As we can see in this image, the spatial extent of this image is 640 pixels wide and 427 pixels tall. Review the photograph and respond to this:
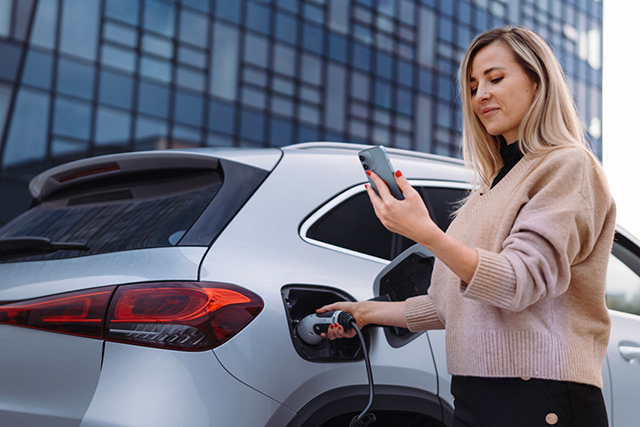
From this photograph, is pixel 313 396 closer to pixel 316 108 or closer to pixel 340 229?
pixel 340 229

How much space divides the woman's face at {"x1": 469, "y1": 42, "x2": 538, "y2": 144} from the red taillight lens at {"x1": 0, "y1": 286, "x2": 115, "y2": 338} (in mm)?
1130

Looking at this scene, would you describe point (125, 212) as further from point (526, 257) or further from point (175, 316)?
point (526, 257)

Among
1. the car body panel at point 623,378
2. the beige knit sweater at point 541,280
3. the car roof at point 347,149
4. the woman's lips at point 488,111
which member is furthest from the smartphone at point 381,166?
the car body panel at point 623,378

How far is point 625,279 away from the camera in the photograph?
2949mm

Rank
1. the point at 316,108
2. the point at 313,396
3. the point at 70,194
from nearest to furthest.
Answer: the point at 313,396 < the point at 70,194 < the point at 316,108

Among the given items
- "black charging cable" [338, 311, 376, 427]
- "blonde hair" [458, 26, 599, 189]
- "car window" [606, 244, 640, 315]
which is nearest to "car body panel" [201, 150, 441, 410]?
"black charging cable" [338, 311, 376, 427]

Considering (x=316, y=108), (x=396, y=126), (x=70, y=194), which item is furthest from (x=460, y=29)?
(x=70, y=194)

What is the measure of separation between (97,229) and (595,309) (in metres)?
1.52

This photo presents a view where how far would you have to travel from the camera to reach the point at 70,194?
2.40 m

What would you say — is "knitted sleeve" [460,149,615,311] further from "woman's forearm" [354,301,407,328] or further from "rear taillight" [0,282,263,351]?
"rear taillight" [0,282,263,351]

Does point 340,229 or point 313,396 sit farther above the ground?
point 340,229

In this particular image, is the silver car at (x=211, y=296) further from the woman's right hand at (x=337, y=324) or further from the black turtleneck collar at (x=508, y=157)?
the black turtleneck collar at (x=508, y=157)

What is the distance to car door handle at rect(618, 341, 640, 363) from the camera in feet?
7.95

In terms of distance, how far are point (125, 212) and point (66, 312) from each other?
0.49 meters
